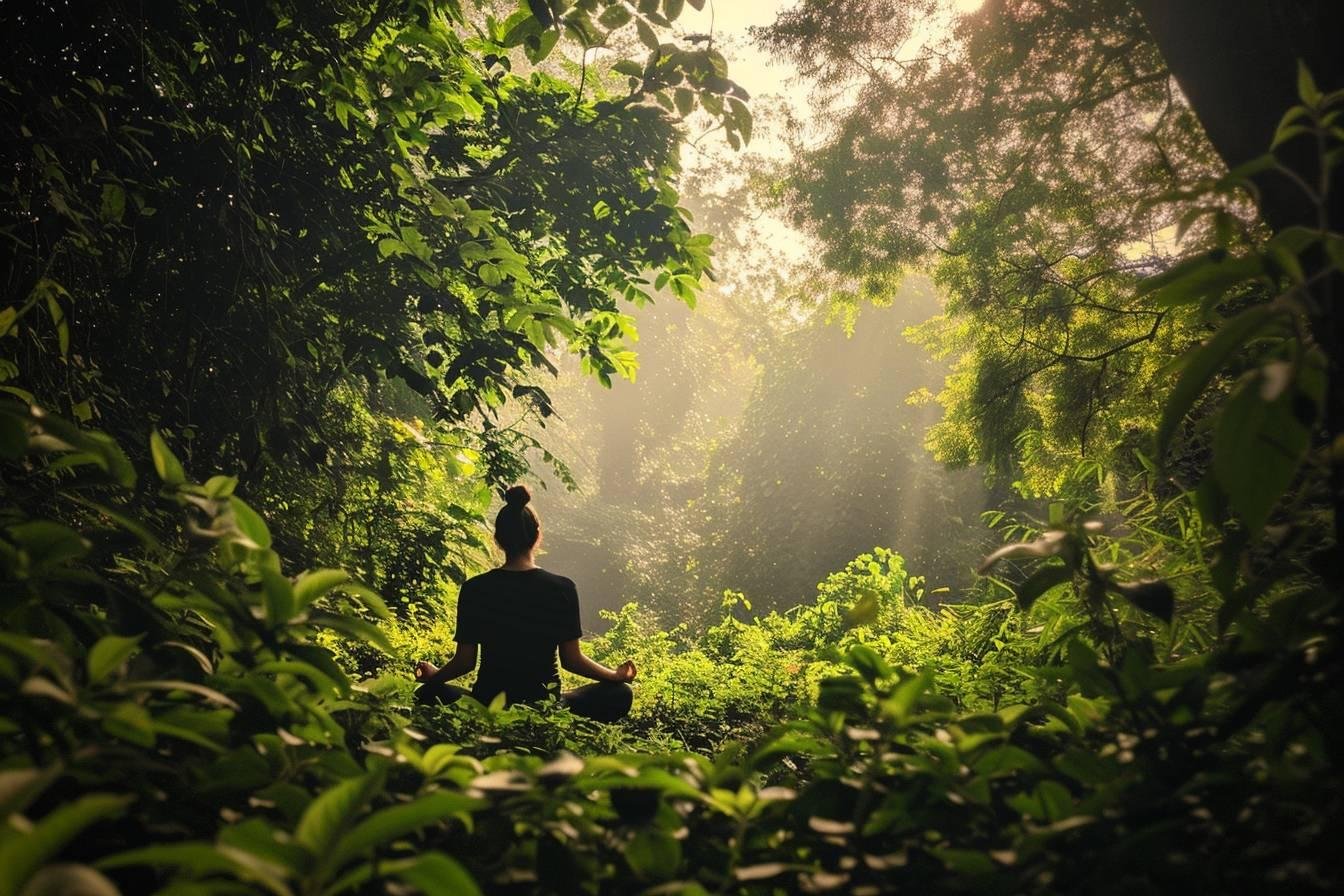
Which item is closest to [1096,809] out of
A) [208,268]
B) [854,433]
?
[208,268]

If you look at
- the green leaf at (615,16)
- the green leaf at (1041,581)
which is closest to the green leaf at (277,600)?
the green leaf at (1041,581)

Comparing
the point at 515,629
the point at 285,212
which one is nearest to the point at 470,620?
the point at 515,629

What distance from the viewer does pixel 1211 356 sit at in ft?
3.23

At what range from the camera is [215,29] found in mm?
3609

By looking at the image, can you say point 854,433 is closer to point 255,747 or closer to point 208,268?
point 208,268

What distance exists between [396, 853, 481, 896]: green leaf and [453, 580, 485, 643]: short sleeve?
2.97m

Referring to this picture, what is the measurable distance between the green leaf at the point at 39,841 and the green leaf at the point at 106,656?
0.27m

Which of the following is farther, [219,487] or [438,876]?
[219,487]

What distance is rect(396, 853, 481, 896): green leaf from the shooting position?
2.10ft

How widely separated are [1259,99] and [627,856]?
8.13ft

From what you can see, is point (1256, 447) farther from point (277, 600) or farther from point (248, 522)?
point (248, 522)

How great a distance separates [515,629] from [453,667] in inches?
12.8

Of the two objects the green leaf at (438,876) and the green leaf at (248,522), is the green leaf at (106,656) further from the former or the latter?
the green leaf at (438,876)

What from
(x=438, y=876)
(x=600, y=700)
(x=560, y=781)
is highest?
(x=600, y=700)
